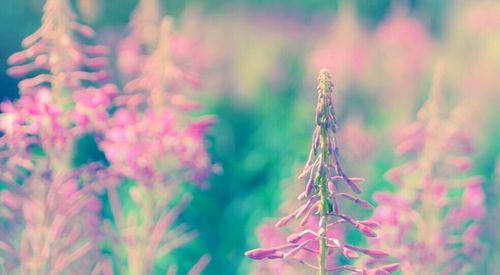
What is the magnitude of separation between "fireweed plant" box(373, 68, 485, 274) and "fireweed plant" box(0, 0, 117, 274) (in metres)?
0.79

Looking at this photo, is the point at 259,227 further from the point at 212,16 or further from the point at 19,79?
the point at 19,79

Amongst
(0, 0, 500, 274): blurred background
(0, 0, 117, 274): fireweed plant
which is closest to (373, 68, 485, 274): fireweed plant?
(0, 0, 500, 274): blurred background

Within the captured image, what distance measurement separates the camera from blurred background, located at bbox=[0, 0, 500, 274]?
2.08m

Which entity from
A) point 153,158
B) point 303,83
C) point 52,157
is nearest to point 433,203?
point 303,83

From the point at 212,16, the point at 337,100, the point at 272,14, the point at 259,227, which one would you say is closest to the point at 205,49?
the point at 212,16

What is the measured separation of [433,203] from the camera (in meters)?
1.92

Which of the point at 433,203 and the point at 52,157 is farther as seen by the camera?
the point at 433,203

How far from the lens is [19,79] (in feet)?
6.39

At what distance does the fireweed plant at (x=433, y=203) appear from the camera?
1.87 meters

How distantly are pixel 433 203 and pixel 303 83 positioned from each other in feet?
1.75

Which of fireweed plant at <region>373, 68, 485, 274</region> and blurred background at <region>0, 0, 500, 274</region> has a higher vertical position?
blurred background at <region>0, 0, 500, 274</region>

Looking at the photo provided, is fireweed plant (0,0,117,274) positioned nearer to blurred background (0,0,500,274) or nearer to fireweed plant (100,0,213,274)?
fireweed plant (100,0,213,274)

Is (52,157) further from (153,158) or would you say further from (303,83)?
(303,83)

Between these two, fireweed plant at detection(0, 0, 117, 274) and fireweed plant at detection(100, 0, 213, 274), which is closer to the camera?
fireweed plant at detection(0, 0, 117, 274)
